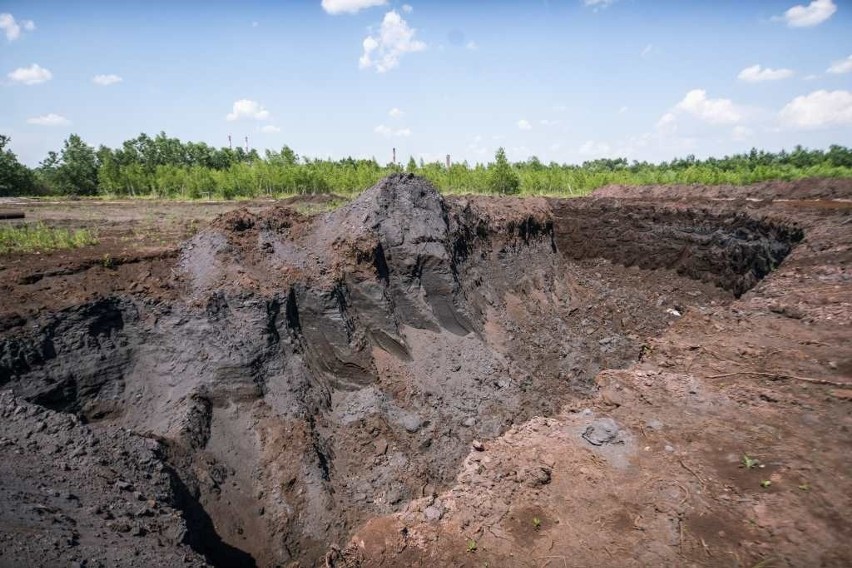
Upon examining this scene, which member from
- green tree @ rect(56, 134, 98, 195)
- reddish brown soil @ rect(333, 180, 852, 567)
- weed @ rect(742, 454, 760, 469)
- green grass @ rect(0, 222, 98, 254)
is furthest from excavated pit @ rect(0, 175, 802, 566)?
green tree @ rect(56, 134, 98, 195)

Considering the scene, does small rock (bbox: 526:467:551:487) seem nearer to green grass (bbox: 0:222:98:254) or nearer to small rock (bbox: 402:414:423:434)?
small rock (bbox: 402:414:423:434)

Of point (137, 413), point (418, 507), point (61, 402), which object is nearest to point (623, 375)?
point (418, 507)

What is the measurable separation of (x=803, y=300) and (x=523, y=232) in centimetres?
717

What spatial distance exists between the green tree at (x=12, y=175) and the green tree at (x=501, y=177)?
128 feet

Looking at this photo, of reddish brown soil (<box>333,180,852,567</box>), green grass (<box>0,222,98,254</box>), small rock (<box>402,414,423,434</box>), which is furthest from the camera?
green grass (<box>0,222,98,254</box>)

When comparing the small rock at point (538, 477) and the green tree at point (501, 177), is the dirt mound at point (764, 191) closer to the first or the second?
the green tree at point (501, 177)

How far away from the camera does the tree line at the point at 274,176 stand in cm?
3219

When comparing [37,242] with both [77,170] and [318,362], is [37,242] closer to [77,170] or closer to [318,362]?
[318,362]

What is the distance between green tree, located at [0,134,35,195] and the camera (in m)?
36.7

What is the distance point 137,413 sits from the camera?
6340 millimetres

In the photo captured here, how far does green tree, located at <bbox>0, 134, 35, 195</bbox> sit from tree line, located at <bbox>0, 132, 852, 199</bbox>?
68mm

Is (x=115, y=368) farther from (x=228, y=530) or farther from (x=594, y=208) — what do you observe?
(x=594, y=208)

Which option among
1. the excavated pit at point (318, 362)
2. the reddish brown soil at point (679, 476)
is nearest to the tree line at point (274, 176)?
the excavated pit at point (318, 362)

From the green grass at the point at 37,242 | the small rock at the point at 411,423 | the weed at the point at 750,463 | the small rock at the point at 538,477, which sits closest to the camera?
the weed at the point at 750,463
